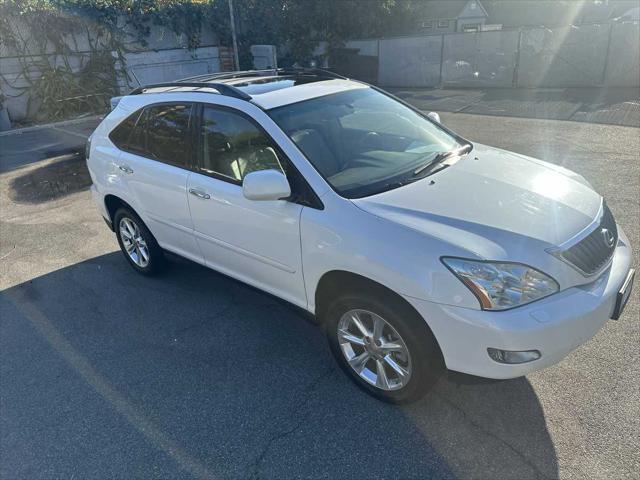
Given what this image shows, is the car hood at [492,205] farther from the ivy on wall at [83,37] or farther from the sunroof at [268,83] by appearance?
the ivy on wall at [83,37]

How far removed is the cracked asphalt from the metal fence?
14.0 m

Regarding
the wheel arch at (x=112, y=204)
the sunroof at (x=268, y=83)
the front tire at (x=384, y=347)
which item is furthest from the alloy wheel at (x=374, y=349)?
the wheel arch at (x=112, y=204)

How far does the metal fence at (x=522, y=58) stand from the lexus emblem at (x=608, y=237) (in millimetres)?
15531

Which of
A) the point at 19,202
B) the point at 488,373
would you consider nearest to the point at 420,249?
the point at 488,373

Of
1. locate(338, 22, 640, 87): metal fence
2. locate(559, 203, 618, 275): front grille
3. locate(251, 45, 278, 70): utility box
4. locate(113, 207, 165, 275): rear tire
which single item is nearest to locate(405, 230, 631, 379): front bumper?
locate(559, 203, 618, 275): front grille

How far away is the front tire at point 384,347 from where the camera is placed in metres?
2.50

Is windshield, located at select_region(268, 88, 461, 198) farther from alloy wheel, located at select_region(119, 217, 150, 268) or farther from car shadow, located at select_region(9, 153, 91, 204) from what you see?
car shadow, located at select_region(9, 153, 91, 204)

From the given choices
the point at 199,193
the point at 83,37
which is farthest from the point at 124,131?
the point at 83,37

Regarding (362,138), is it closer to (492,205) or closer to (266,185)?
(266,185)

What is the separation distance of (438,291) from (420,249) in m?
0.23

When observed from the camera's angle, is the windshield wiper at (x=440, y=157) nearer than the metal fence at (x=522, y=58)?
Yes

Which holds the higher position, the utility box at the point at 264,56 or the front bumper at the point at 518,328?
the utility box at the point at 264,56

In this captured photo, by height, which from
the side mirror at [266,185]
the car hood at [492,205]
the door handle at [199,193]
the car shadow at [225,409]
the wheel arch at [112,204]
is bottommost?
the car shadow at [225,409]

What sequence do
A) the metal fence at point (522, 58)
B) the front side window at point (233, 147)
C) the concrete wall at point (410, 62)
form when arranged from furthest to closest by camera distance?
the concrete wall at point (410, 62), the metal fence at point (522, 58), the front side window at point (233, 147)
